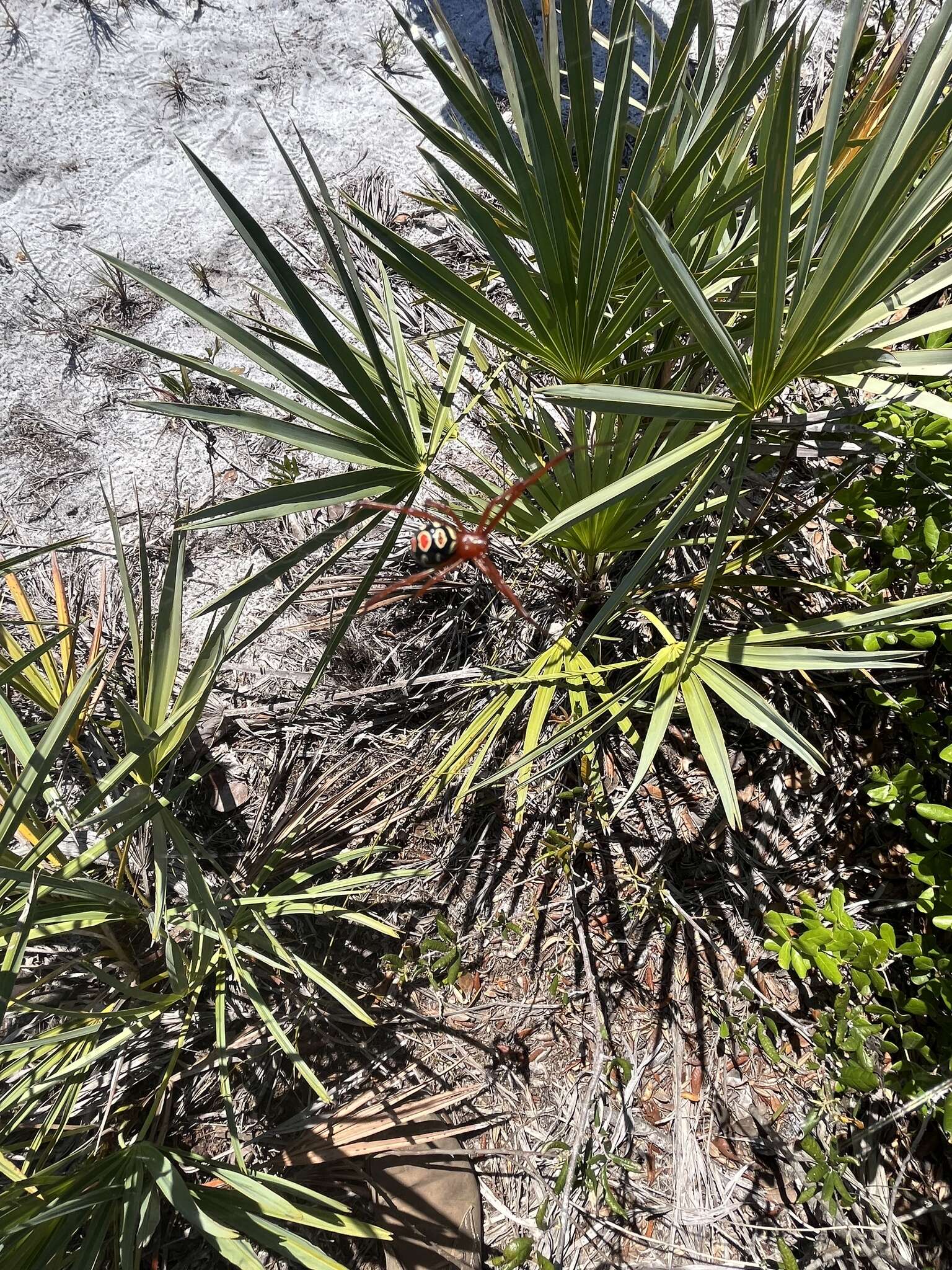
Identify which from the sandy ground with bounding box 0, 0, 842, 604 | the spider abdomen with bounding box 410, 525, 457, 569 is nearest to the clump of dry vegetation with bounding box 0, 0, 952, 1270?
the spider abdomen with bounding box 410, 525, 457, 569

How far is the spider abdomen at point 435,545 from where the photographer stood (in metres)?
1.07

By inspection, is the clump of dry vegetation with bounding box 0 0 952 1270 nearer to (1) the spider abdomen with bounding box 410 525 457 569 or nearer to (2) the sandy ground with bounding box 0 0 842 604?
(1) the spider abdomen with bounding box 410 525 457 569

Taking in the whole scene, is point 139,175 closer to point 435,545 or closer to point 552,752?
point 435,545

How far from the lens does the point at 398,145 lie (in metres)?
2.20

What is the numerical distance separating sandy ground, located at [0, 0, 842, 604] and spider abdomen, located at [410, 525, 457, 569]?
111 cm

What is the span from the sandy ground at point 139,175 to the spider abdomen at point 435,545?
3.64ft

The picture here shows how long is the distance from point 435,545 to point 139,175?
198 cm

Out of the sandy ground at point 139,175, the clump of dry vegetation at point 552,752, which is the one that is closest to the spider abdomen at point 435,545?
the clump of dry vegetation at point 552,752

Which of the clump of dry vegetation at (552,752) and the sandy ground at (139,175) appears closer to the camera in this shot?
the clump of dry vegetation at (552,752)

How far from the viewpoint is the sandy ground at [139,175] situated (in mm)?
2043

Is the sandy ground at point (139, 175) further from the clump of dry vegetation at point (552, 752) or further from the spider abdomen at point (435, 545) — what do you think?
the spider abdomen at point (435, 545)

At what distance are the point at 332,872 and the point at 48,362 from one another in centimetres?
170

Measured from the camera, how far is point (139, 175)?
2.21 meters

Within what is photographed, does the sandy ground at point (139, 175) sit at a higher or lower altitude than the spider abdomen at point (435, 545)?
A: higher
